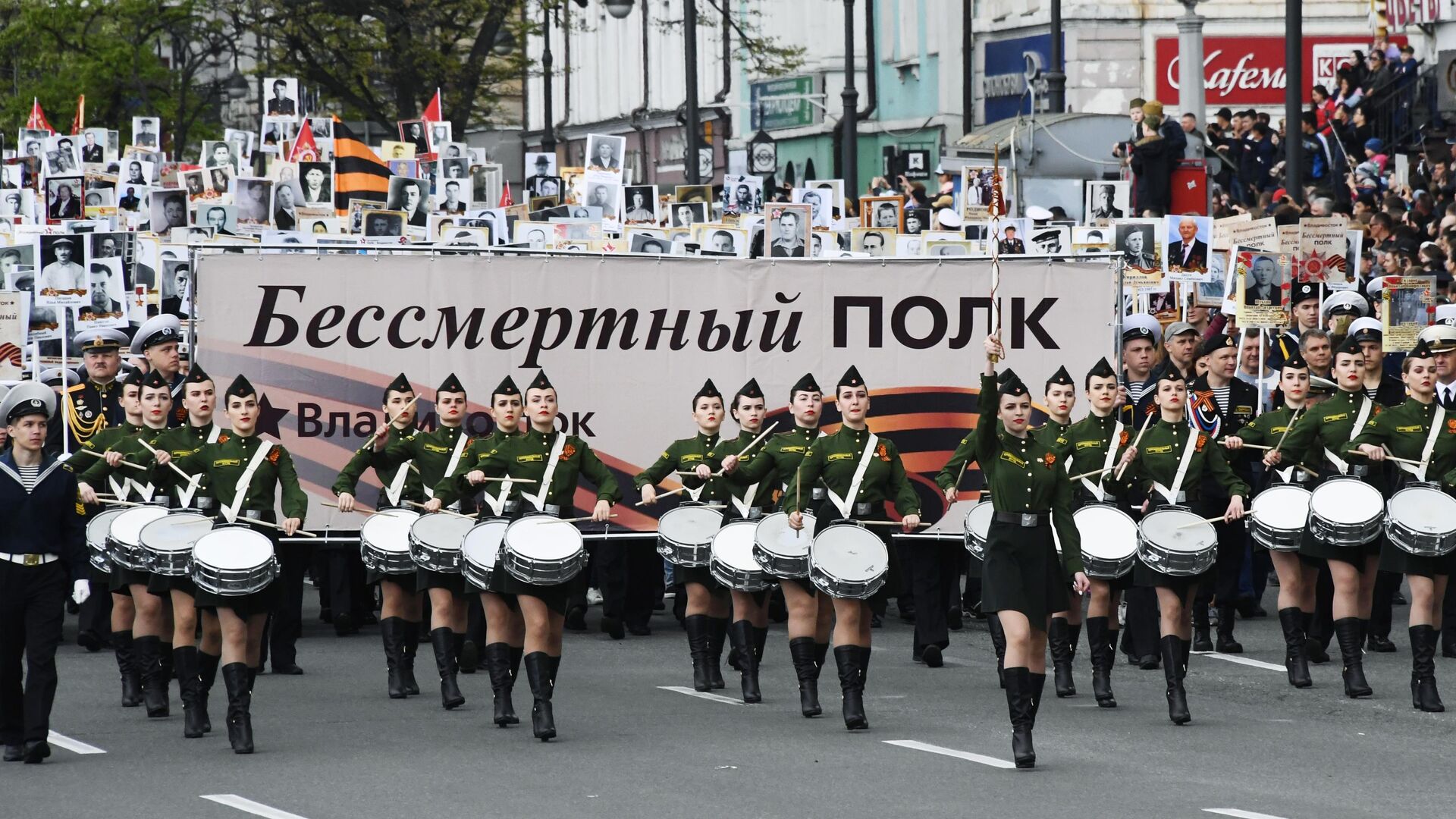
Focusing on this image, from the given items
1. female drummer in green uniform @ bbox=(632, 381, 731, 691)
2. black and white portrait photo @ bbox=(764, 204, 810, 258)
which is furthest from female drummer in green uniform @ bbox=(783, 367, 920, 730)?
black and white portrait photo @ bbox=(764, 204, 810, 258)

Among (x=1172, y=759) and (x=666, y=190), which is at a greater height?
(x=666, y=190)

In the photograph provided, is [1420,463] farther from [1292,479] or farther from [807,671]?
[807,671]

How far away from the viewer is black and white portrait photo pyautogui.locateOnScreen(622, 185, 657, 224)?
27.8m

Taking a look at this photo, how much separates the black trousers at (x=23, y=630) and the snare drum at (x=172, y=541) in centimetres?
58

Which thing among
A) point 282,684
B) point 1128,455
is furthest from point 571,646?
point 1128,455

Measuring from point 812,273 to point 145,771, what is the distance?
→ 7.34 meters

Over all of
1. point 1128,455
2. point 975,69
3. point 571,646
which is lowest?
point 571,646

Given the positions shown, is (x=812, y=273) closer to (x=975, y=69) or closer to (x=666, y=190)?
(x=975, y=69)

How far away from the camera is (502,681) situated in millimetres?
13117

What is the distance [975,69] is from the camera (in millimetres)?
52281

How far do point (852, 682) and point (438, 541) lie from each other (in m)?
2.34

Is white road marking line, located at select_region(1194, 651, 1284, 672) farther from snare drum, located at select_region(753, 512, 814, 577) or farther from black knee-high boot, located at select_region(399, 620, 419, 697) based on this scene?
black knee-high boot, located at select_region(399, 620, 419, 697)

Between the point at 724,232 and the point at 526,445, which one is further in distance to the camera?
the point at 724,232

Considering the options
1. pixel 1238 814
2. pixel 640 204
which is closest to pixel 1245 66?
pixel 640 204
